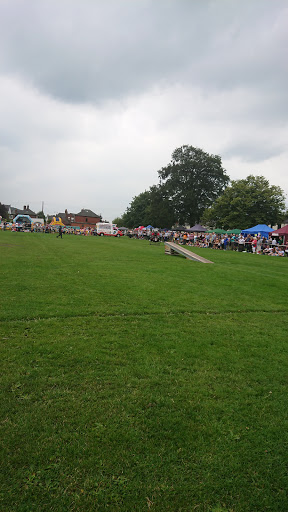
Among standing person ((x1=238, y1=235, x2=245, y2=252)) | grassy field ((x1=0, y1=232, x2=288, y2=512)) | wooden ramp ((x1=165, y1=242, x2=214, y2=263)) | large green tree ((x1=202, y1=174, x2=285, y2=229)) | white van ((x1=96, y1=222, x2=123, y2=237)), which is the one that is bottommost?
grassy field ((x1=0, y1=232, x2=288, y2=512))

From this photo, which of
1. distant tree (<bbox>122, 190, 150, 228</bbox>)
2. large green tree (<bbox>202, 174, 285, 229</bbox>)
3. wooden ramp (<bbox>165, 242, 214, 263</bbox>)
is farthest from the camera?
distant tree (<bbox>122, 190, 150, 228</bbox>)

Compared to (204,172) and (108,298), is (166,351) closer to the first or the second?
(108,298)

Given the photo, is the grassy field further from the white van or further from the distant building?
the distant building

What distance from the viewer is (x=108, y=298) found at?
7316 mm

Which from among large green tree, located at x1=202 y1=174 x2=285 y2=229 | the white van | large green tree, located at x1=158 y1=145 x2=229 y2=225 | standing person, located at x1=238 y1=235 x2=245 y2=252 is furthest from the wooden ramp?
large green tree, located at x1=158 y1=145 x2=229 y2=225

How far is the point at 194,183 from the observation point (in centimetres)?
5956

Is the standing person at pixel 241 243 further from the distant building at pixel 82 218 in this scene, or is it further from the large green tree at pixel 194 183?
the distant building at pixel 82 218

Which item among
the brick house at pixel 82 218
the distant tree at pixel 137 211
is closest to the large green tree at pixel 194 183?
the distant tree at pixel 137 211

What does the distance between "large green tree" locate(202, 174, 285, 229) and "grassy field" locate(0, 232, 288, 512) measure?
41.7m

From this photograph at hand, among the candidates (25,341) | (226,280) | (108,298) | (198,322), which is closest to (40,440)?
(25,341)

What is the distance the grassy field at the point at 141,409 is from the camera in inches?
87.0

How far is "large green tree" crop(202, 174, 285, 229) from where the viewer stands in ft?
147

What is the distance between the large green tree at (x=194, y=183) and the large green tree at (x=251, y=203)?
11.7m

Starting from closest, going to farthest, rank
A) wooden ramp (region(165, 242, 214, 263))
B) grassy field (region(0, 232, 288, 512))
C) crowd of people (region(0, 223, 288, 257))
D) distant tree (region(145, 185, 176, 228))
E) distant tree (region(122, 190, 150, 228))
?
grassy field (region(0, 232, 288, 512)) < wooden ramp (region(165, 242, 214, 263)) < crowd of people (region(0, 223, 288, 257)) < distant tree (region(145, 185, 176, 228)) < distant tree (region(122, 190, 150, 228))
